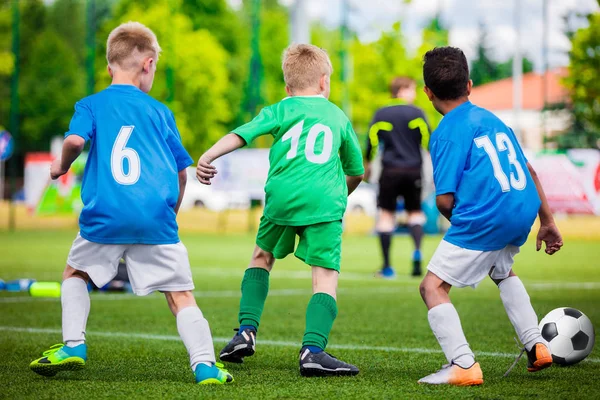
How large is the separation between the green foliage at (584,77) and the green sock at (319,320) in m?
23.0

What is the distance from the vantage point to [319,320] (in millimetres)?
4711

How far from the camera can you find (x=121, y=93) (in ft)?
14.8

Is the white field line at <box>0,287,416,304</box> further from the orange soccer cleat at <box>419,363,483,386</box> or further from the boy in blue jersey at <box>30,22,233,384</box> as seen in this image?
the orange soccer cleat at <box>419,363,483,386</box>

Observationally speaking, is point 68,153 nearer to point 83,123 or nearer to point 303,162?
point 83,123

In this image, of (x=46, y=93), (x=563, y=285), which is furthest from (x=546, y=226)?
(x=46, y=93)

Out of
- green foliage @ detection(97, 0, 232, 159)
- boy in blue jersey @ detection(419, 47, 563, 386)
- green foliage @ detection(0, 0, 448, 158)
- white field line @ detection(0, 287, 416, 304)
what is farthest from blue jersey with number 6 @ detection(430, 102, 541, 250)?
green foliage @ detection(97, 0, 232, 159)

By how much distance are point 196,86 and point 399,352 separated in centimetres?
4107

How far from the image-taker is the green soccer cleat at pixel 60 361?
4344 millimetres

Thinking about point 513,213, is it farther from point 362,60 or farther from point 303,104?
point 362,60

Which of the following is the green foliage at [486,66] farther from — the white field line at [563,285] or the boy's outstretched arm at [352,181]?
the boy's outstretched arm at [352,181]

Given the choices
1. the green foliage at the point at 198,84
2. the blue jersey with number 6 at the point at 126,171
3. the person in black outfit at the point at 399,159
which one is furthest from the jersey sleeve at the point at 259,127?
the green foliage at the point at 198,84

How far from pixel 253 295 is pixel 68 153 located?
141 cm

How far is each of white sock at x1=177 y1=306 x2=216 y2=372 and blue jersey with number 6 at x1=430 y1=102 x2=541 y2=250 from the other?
122 centimetres

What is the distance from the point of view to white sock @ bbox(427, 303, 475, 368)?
4.31 metres
